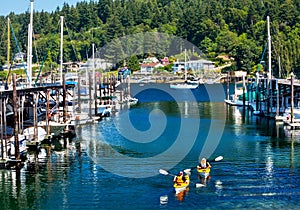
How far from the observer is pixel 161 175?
45062 mm

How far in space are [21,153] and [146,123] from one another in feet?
107

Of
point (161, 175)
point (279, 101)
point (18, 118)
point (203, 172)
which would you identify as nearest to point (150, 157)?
point (161, 175)

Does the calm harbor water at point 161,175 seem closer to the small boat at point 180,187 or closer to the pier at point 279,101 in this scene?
the small boat at point 180,187

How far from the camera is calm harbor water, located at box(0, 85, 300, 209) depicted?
38375 mm

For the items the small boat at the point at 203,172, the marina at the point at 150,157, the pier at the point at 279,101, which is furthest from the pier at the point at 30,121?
the pier at the point at 279,101

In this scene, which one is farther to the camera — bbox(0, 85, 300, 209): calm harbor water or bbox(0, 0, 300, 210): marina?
bbox(0, 0, 300, 210): marina

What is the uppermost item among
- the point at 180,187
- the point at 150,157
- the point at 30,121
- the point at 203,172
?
the point at 30,121

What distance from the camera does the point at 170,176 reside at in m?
44.6

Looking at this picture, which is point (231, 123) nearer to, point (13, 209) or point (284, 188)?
point (284, 188)

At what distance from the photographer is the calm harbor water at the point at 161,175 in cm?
3838

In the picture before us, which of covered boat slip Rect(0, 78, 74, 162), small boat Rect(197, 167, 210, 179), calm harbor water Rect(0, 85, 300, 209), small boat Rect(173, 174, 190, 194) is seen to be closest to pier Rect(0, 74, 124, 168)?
covered boat slip Rect(0, 78, 74, 162)

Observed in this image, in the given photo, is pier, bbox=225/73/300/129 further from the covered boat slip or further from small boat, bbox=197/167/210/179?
the covered boat slip

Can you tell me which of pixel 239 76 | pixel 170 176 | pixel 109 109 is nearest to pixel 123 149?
pixel 170 176

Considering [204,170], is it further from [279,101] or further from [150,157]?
[279,101]
